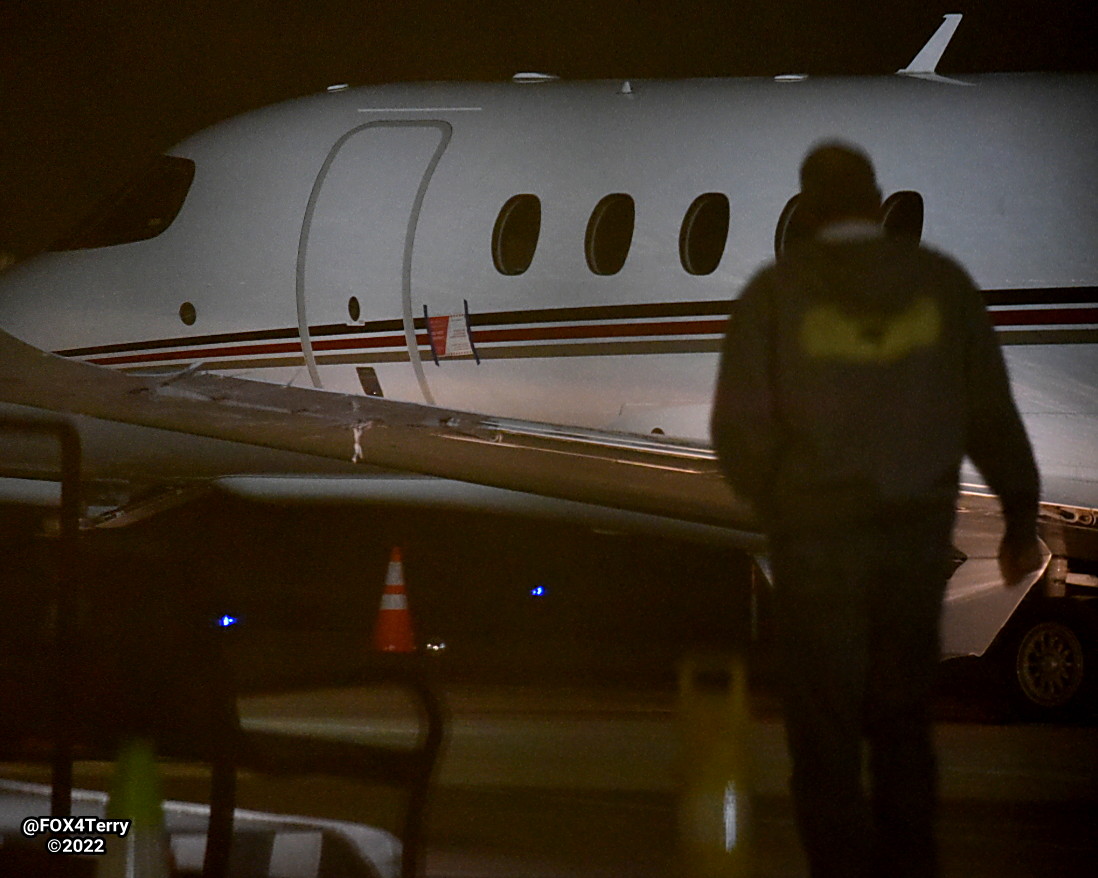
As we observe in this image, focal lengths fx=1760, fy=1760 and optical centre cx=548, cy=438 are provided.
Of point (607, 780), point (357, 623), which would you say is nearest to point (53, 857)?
point (607, 780)

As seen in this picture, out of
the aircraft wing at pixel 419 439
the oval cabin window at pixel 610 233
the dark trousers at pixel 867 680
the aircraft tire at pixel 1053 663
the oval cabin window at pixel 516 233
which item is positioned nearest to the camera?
the dark trousers at pixel 867 680

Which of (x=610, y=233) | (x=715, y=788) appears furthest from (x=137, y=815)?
(x=610, y=233)

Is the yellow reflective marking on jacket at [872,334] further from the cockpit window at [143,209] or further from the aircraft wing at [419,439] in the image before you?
the cockpit window at [143,209]

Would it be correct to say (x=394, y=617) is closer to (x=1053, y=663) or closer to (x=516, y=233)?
(x=516, y=233)

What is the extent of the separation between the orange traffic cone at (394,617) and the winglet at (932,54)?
166 inches

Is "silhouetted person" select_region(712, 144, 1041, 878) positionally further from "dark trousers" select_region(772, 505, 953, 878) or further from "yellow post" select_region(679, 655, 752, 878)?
"yellow post" select_region(679, 655, 752, 878)

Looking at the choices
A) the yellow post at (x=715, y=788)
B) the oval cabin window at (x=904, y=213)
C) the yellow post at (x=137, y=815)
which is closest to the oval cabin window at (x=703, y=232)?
the oval cabin window at (x=904, y=213)

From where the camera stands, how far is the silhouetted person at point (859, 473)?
3545mm

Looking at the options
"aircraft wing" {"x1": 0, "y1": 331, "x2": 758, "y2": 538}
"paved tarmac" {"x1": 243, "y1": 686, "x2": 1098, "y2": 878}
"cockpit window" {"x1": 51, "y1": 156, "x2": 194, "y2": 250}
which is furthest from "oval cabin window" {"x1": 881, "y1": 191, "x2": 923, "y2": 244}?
"cockpit window" {"x1": 51, "y1": 156, "x2": 194, "y2": 250}

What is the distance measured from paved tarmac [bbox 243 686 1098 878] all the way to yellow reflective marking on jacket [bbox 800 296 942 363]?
1848mm

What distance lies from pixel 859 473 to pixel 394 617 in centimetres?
741

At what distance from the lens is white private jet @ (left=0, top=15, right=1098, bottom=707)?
7465 millimetres

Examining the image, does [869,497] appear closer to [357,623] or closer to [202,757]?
[202,757]

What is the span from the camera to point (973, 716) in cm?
892
